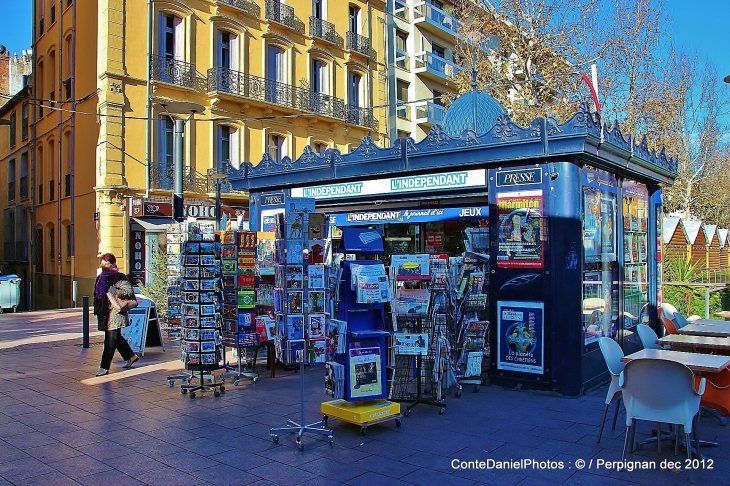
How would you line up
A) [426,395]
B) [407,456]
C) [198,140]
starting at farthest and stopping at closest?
[198,140] → [426,395] → [407,456]

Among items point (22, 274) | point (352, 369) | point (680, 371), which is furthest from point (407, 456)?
point (22, 274)

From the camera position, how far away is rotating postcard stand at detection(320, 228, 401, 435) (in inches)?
251

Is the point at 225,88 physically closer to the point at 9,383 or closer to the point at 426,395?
the point at 9,383

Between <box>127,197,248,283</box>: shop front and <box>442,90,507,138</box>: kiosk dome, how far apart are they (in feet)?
33.8

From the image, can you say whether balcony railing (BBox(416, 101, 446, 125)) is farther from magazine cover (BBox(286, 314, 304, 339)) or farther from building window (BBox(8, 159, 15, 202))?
magazine cover (BBox(286, 314, 304, 339))

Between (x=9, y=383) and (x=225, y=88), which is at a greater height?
(x=225, y=88)

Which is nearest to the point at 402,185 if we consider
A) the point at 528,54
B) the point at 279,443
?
the point at 279,443

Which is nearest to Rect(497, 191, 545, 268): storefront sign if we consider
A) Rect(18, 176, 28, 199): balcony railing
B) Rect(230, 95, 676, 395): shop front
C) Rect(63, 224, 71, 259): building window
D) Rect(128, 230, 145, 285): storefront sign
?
Rect(230, 95, 676, 395): shop front

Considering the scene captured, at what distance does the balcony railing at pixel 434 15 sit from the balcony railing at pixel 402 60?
7.73 feet

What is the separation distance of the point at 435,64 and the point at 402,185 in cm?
2677

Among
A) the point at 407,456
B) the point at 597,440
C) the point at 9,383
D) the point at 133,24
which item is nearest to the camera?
the point at 407,456

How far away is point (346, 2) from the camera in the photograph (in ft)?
94.5

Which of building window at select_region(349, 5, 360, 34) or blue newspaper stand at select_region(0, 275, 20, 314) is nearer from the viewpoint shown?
blue newspaper stand at select_region(0, 275, 20, 314)

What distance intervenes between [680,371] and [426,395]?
10.8ft
